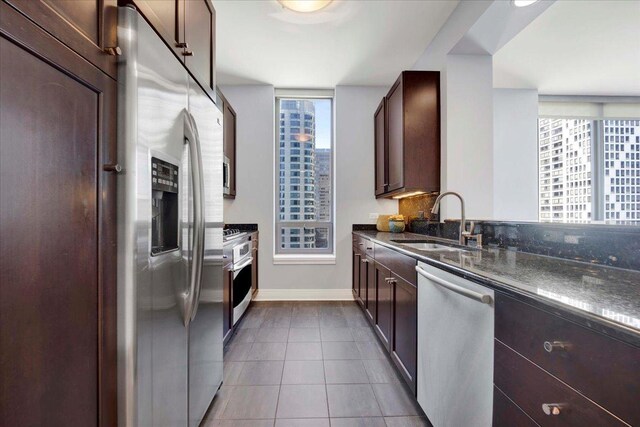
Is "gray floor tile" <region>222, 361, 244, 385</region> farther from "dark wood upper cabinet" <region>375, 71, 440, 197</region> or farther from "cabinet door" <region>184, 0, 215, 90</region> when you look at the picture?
"dark wood upper cabinet" <region>375, 71, 440, 197</region>

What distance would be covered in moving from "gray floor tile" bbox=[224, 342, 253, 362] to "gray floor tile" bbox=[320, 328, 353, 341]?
70cm

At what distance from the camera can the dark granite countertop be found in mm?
606

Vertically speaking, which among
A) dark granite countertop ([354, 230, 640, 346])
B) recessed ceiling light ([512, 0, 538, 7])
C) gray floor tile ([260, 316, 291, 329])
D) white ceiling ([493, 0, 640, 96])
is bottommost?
gray floor tile ([260, 316, 291, 329])

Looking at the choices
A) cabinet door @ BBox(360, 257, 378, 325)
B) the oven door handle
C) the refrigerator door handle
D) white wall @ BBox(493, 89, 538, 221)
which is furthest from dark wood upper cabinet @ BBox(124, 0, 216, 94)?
white wall @ BBox(493, 89, 538, 221)

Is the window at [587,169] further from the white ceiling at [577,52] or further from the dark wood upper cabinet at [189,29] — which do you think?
the dark wood upper cabinet at [189,29]

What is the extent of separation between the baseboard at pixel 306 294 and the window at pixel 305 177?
1.81ft

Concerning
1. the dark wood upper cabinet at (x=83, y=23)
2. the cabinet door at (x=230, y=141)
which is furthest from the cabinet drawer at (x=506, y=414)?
the cabinet door at (x=230, y=141)

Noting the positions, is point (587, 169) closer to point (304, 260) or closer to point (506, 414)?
point (304, 260)

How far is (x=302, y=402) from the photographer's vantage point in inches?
71.6

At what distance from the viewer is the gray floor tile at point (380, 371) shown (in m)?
2.07

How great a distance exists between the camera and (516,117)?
362cm

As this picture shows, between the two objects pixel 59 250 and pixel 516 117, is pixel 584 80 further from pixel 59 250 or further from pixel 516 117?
pixel 59 250

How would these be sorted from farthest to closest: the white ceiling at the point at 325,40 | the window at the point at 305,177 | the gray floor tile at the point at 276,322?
Result: the window at the point at 305,177
the gray floor tile at the point at 276,322
the white ceiling at the point at 325,40

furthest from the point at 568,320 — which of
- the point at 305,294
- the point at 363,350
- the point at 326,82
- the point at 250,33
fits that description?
the point at 326,82
